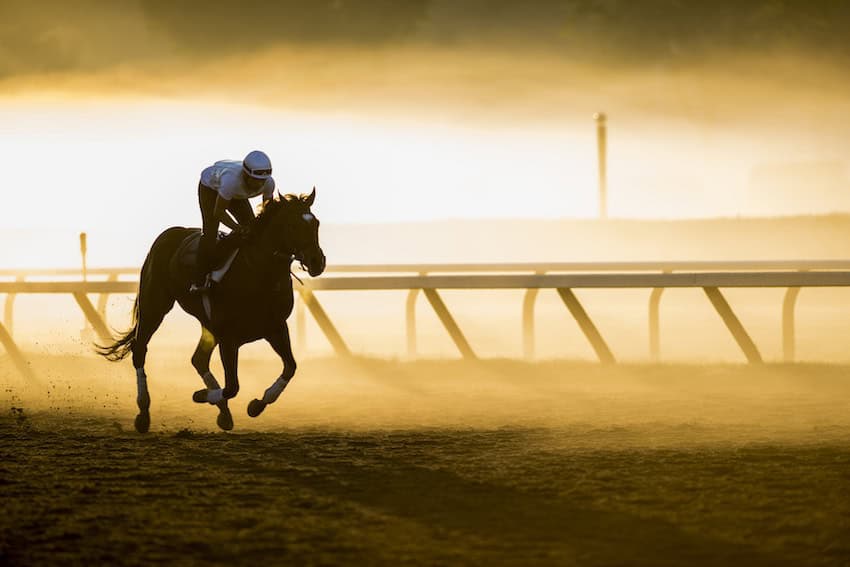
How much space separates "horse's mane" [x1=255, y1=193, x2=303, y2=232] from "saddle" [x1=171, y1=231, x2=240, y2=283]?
0.30 m

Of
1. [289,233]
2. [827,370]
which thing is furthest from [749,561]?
[827,370]

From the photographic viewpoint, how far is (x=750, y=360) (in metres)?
16.0

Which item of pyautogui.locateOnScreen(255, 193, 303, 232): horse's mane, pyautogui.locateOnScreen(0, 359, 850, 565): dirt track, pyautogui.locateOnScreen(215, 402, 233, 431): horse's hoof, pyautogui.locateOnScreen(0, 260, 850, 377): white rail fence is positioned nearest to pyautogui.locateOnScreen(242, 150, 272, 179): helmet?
pyautogui.locateOnScreen(255, 193, 303, 232): horse's mane

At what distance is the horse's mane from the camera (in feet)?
37.0

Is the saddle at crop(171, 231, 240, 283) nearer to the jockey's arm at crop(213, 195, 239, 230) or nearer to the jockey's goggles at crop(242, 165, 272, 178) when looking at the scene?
the jockey's arm at crop(213, 195, 239, 230)

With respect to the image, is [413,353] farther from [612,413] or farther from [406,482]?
[406,482]

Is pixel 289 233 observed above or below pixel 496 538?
above

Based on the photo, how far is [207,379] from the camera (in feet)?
39.0

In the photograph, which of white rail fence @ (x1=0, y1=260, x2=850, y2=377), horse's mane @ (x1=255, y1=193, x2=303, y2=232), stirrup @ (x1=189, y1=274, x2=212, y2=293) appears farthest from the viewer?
white rail fence @ (x1=0, y1=260, x2=850, y2=377)

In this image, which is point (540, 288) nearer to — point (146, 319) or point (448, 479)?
point (146, 319)

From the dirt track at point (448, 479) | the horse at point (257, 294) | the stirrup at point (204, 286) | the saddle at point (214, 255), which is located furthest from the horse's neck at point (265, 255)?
the dirt track at point (448, 479)

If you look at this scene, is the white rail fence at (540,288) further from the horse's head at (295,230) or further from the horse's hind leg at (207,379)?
the horse's head at (295,230)

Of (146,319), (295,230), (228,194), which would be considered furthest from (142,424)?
(295,230)

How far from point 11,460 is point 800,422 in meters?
5.97
